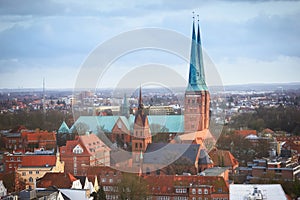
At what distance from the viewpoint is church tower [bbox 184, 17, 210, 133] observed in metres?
22.8

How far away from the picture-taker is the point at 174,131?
23.8 metres

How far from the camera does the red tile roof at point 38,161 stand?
1738 cm

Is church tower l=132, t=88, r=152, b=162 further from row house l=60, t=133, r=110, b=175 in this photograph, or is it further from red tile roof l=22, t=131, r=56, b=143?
red tile roof l=22, t=131, r=56, b=143

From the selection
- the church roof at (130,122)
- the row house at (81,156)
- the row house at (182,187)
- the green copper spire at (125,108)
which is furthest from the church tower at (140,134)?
the green copper spire at (125,108)

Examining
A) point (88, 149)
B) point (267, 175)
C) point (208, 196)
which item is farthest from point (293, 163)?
point (88, 149)

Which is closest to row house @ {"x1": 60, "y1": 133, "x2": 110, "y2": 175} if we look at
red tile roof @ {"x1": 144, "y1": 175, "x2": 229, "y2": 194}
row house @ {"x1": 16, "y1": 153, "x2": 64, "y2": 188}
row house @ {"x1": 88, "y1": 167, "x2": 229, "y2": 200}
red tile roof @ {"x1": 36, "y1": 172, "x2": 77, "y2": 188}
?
row house @ {"x1": 16, "y1": 153, "x2": 64, "y2": 188}

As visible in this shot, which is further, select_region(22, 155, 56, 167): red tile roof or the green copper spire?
the green copper spire

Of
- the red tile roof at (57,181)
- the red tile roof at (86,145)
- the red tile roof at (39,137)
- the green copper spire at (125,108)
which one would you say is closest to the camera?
the red tile roof at (57,181)

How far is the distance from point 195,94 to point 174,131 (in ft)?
6.87

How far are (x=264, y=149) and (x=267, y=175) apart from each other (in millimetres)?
6620

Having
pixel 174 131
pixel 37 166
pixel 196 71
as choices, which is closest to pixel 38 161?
pixel 37 166

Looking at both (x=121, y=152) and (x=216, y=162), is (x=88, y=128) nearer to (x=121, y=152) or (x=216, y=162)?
(x=121, y=152)

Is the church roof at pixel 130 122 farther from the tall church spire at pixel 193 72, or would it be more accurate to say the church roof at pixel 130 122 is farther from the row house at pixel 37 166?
the row house at pixel 37 166

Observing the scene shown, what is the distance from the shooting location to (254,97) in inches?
1875
